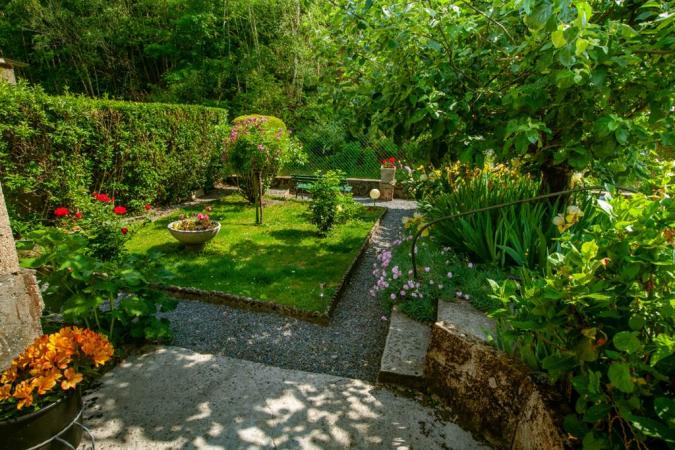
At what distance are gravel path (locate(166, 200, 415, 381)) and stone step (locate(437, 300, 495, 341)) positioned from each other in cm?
76

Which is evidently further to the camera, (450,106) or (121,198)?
(121,198)

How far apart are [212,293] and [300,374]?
179 cm

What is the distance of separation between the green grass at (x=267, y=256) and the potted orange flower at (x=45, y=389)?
4.25ft

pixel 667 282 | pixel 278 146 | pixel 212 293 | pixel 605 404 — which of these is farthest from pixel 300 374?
pixel 278 146

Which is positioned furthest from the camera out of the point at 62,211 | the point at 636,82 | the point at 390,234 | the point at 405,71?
the point at 390,234

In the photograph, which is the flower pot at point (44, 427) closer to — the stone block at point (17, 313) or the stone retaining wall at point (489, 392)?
the stone block at point (17, 313)

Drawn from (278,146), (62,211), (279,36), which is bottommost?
(62,211)

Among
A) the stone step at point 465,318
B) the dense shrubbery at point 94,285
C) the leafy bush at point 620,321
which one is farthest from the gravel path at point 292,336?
the leafy bush at point 620,321

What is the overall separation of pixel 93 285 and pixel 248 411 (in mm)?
1454

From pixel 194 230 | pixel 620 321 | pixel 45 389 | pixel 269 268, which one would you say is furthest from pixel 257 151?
pixel 620 321

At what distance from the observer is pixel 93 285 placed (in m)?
2.59

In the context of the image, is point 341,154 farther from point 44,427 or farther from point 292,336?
point 44,427

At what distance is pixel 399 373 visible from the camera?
8.80ft

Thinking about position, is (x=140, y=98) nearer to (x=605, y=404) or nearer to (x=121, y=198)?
(x=121, y=198)
